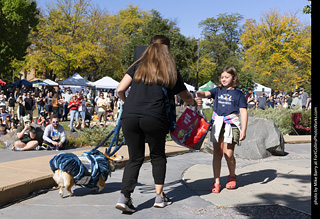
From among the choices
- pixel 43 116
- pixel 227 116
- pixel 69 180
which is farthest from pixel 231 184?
pixel 43 116

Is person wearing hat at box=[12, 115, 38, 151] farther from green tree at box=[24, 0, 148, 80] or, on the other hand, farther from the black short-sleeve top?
green tree at box=[24, 0, 148, 80]

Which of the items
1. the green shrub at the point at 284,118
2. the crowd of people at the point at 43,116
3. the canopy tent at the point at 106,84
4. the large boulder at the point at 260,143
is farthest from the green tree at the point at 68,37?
the large boulder at the point at 260,143

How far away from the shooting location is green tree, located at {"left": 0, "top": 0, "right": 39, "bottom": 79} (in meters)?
27.5

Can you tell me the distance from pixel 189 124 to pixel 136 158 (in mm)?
896

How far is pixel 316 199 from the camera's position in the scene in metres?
1.27

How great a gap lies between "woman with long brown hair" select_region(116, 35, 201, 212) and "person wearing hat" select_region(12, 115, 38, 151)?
19.2ft

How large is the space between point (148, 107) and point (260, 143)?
4825 millimetres

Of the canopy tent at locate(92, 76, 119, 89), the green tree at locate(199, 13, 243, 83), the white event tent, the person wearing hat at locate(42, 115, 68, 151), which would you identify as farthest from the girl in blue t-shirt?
the green tree at locate(199, 13, 243, 83)

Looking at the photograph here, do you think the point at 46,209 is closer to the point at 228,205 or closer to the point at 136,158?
the point at 136,158

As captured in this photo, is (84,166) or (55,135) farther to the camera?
(55,135)

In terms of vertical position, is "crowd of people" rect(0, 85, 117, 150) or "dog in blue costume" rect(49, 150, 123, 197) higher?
"crowd of people" rect(0, 85, 117, 150)

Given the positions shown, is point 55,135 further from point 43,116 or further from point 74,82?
point 74,82

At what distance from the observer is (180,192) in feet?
15.5

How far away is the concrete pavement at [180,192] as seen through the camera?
12.8 ft
